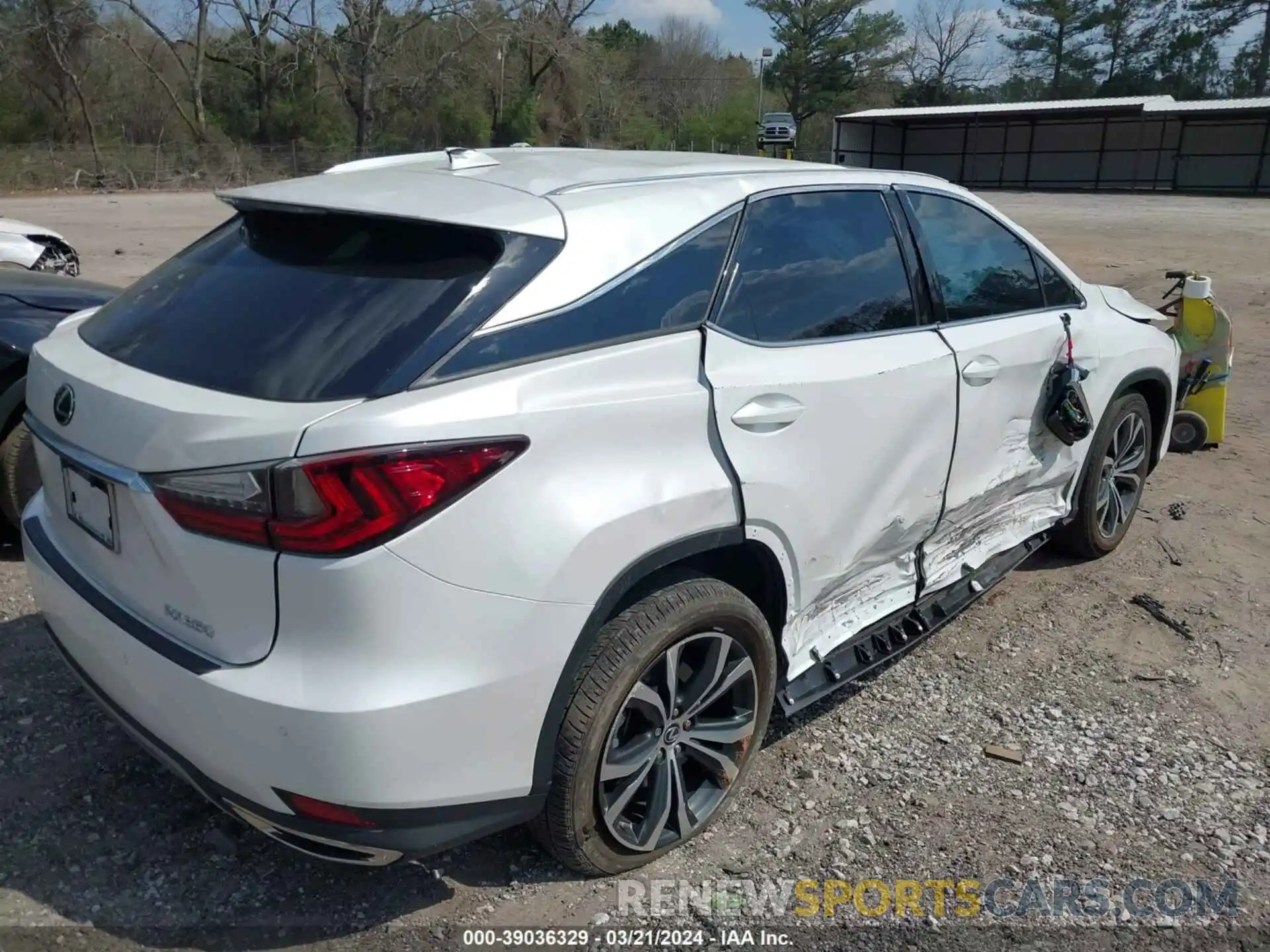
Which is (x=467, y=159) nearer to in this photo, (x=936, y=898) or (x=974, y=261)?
(x=974, y=261)

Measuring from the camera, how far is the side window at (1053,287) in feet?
13.3

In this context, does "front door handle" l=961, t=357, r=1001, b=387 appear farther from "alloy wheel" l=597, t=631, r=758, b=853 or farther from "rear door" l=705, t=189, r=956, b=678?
"alloy wheel" l=597, t=631, r=758, b=853

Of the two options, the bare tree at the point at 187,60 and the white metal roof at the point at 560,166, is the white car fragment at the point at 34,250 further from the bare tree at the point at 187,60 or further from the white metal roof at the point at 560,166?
the bare tree at the point at 187,60

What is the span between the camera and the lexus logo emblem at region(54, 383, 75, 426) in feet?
7.89

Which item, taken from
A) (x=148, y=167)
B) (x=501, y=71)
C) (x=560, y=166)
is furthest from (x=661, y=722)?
Result: (x=501, y=71)

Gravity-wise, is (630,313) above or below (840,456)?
above

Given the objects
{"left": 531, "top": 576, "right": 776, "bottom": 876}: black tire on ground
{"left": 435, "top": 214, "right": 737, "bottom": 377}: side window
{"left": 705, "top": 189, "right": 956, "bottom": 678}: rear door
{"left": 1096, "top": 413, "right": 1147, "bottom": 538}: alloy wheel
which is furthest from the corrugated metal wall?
{"left": 531, "top": 576, "right": 776, "bottom": 876}: black tire on ground

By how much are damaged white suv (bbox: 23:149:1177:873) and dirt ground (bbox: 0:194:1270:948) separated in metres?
0.28

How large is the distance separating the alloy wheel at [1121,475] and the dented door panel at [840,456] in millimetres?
1681

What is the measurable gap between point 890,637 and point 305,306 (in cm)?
222

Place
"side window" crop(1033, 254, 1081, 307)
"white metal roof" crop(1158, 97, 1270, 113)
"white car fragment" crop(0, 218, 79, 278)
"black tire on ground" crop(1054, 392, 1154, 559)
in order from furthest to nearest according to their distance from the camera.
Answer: "white metal roof" crop(1158, 97, 1270, 113) → "white car fragment" crop(0, 218, 79, 278) → "black tire on ground" crop(1054, 392, 1154, 559) → "side window" crop(1033, 254, 1081, 307)

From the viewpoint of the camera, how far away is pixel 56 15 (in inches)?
1784

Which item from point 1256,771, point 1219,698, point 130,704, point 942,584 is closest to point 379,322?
point 130,704

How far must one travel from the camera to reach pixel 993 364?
11.5ft
